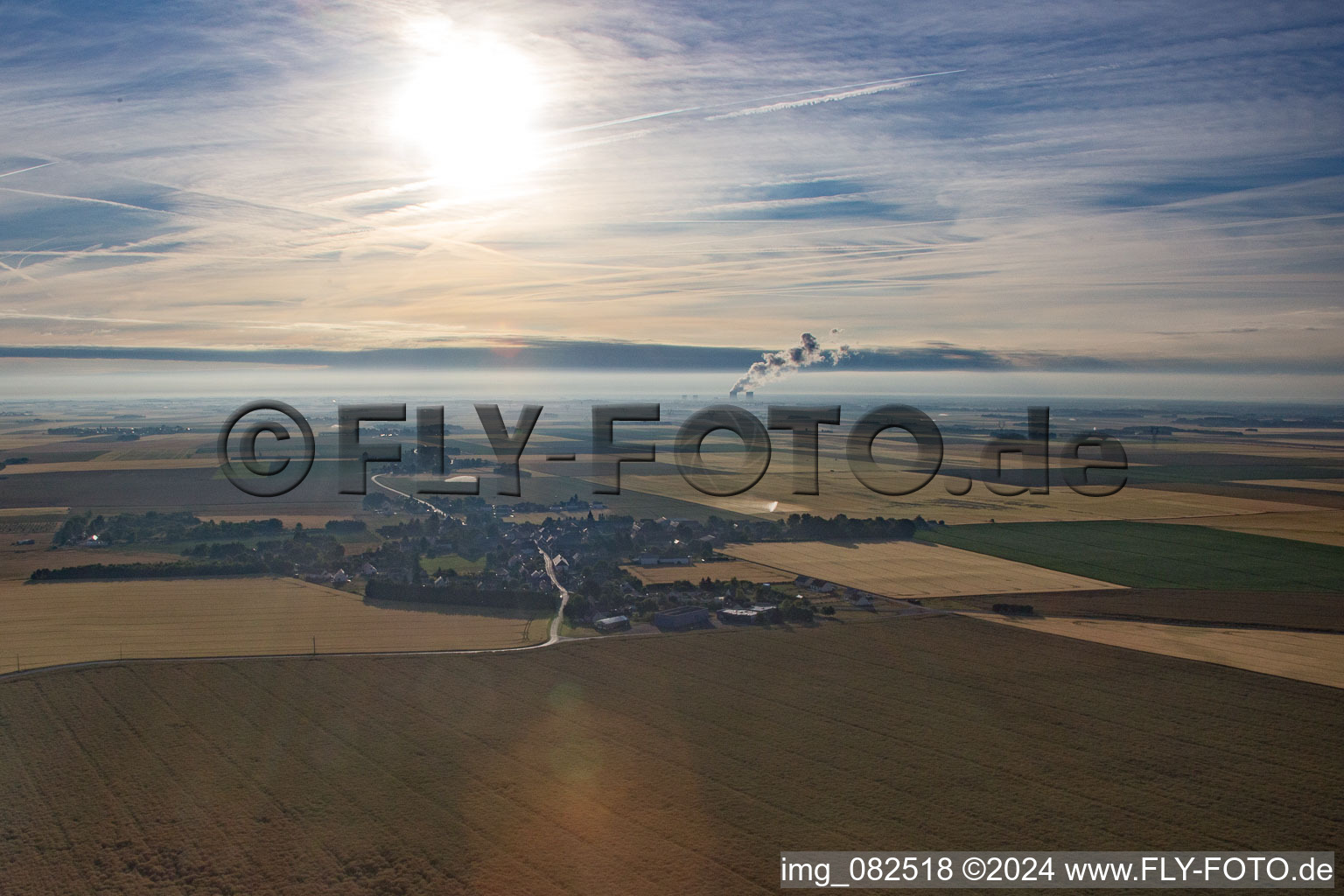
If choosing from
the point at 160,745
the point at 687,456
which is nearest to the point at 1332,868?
the point at 160,745

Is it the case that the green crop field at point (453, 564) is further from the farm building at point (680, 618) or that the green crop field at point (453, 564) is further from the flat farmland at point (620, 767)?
the flat farmland at point (620, 767)

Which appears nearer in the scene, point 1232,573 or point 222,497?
point 1232,573

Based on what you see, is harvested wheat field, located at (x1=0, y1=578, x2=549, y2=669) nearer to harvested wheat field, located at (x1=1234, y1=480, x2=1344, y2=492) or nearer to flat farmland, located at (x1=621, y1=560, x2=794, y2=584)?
flat farmland, located at (x1=621, y1=560, x2=794, y2=584)

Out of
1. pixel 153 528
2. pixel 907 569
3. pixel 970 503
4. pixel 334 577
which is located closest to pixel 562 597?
pixel 334 577

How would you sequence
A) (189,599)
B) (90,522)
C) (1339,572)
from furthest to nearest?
(90,522) < (1339,572) < (189,599)

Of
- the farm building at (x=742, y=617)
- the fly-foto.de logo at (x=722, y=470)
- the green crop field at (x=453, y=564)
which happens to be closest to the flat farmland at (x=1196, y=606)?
the farm building at (x=742, y=617)

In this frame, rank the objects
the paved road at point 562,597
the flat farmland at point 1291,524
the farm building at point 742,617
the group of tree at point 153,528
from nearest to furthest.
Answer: the paved road at point 562,597 < the farm building at point 742,617 < the flat farmland at point 1291,524 < the group of tree at point 153,528

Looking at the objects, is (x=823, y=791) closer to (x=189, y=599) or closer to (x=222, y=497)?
(x=189, y=599)
